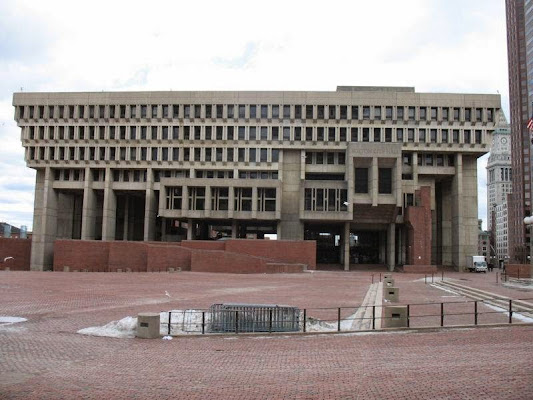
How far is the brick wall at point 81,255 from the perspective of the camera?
47.6m

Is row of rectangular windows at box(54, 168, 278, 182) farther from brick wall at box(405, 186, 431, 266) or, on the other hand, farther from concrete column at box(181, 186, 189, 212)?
brick wall at box(405, 186, 431, 266)

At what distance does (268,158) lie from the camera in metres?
66.0

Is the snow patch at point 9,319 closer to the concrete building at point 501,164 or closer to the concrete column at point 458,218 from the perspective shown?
the concrete column at point 458,218

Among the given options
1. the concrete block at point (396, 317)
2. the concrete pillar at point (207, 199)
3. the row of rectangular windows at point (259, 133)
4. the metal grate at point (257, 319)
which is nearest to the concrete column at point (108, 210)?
the row of rectangular windows at point (259, 133)

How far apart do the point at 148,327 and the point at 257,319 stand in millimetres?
3144

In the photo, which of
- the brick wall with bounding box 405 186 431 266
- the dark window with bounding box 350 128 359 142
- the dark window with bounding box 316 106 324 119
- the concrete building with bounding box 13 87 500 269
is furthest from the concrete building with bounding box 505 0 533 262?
the dark window with bounding box 316 106 324 119

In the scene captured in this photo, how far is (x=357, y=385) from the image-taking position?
8.74 meters

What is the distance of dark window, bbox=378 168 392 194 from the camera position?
202ft

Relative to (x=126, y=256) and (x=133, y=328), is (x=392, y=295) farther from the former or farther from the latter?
(x=126, y=256)

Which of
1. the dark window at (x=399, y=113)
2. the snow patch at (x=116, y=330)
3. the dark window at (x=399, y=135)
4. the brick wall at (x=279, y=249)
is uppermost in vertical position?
the dark window at (x=399, y=113)

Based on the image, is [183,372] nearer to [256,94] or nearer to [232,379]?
[232,379]

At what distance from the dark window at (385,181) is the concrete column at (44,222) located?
42571mm

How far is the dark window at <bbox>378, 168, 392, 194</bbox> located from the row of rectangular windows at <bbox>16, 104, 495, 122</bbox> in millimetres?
7442

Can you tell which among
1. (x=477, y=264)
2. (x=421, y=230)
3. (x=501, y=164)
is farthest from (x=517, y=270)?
(x=501, y=164)
